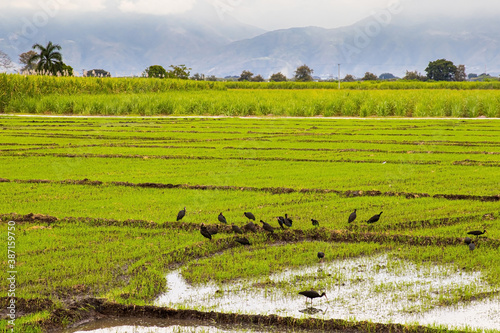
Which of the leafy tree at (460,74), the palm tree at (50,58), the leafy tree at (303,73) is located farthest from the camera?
the leafy tree at (303,73)

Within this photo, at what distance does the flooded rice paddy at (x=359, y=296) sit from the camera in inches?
190

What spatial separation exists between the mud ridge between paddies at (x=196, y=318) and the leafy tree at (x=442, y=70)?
302ft

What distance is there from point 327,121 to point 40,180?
18.9m

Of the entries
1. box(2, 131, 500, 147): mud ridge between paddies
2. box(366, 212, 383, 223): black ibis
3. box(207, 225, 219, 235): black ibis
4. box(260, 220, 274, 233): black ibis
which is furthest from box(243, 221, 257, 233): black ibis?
box(2, 131, 500, 147): mud ridge between paddies

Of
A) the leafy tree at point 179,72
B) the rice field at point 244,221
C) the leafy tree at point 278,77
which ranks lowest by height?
the rice field at point 244,221

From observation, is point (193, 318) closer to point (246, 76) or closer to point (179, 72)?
point (179, 72)

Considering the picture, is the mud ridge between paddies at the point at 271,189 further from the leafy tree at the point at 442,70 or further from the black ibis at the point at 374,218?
the leafy tree at the point at 442,70

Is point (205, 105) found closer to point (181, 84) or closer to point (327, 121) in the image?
point (327, 121)

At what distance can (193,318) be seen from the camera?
16.0 ft

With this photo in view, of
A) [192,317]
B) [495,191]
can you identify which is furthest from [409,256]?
[495,191]

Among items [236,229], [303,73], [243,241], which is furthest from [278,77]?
[243,241]

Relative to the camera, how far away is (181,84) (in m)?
53.2

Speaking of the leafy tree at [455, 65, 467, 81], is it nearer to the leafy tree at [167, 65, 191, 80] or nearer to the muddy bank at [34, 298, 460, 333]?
the leafy tree at [167, 65, 191, 80]

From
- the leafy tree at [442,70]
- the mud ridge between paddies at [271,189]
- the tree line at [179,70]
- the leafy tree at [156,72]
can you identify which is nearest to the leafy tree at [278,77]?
the tree line at [179,70]
